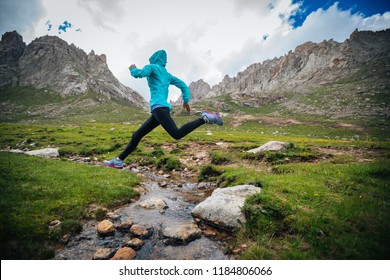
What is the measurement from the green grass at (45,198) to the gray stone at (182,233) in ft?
8.80

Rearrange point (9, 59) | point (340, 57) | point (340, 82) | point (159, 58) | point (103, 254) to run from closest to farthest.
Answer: point (103, 254) < point (159, 58) < point (340, 82) < point (340, 57) < point (9, 59)

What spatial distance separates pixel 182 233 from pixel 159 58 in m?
6.41

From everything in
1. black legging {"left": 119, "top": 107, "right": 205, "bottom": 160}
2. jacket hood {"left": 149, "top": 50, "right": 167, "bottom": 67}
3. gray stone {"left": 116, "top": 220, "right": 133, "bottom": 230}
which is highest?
jacket hood {"left": 149, "top": 50, "right": 167, "bottom": 67}

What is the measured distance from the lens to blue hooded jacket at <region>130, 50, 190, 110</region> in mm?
7377

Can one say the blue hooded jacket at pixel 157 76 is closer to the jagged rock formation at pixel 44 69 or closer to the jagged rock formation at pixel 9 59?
the jagged rock formation at pixel 44 69

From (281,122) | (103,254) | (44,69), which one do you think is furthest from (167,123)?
(44,69)

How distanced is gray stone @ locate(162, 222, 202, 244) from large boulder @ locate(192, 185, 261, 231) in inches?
25.8

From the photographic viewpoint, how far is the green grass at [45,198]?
5059mm

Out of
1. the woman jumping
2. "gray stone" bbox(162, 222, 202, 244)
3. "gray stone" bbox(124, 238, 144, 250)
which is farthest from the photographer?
the woman jumping

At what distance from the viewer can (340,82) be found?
147750mm

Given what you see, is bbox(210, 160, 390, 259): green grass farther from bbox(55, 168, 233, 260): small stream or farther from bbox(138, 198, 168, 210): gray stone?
bbox(138, 198, 168, 210): gray stone

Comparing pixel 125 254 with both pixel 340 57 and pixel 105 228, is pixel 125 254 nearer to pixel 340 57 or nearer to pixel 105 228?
pixel 105 228

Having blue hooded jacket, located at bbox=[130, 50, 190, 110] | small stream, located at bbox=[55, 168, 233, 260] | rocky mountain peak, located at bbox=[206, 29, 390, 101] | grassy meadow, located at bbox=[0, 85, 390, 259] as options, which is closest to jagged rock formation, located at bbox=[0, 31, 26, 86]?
rocky mountain peak, located at bbox=[206, 29, 390, 101]
